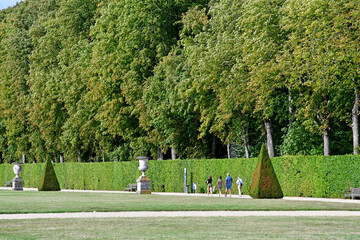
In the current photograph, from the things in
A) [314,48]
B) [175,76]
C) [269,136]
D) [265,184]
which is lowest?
[265,184]

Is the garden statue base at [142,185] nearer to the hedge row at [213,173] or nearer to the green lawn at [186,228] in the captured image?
the hedge row at [213,173]

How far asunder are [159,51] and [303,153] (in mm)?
13650

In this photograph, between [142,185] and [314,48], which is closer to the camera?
[314,48]

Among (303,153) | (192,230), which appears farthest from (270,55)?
(192,230)

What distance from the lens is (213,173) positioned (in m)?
48.2

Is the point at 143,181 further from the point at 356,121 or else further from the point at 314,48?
the point at 314,48

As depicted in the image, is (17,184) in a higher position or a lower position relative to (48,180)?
lower

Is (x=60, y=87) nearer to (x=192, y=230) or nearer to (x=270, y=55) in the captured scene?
(x=270, y=55)

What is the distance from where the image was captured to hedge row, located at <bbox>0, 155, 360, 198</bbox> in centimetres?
3809

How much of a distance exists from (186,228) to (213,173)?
30370 mm

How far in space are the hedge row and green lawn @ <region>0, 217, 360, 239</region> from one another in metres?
17.2

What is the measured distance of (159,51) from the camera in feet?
169

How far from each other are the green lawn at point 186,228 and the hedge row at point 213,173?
56.6ft

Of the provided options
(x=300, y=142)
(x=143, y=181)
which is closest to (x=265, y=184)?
(x=300, y=142)
